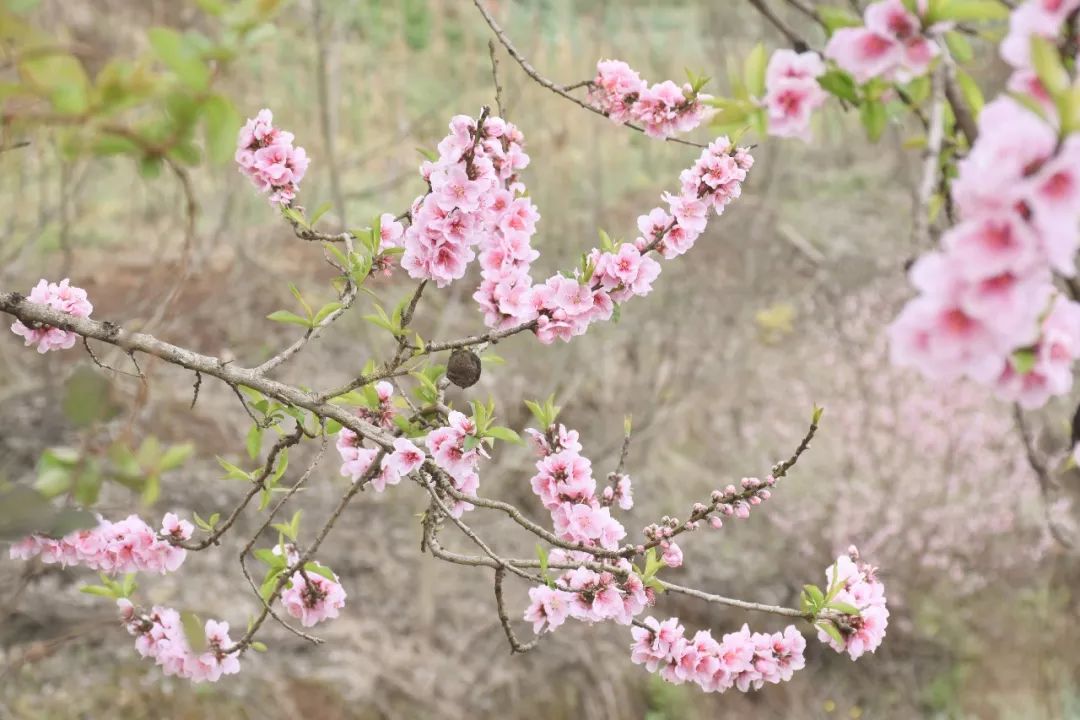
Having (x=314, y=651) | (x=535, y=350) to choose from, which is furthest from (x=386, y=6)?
(x=314, y=651)

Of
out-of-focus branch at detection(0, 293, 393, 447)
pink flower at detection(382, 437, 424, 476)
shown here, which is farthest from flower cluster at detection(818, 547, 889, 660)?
out-of-focus branch at detection(0, 293, 393, 447)

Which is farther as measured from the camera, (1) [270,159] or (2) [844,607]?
(1) [270,159]

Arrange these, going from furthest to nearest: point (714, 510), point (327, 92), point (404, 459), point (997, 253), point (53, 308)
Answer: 1. point (327, 92)
2. point (714, 510)
3. point (53, 308)
4. point (404, 459)
5. point (997, 253)

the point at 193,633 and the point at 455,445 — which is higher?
the point at 455,445

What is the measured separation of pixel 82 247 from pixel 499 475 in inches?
152

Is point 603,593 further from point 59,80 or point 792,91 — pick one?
point 59,80

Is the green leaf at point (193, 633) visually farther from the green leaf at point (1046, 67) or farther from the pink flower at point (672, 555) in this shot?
the pink flower at point (672, 555)

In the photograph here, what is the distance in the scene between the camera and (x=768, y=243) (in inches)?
225

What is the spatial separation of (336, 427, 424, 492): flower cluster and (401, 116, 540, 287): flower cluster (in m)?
0.30

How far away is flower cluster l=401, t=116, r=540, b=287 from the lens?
145 centimetres

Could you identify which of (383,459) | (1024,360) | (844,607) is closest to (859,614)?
(844,607)

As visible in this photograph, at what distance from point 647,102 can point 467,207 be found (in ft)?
1.48

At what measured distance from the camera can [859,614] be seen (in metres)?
1.48

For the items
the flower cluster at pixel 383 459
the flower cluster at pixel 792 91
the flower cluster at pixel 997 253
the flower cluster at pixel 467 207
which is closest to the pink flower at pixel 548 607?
the flower cluster at pixel 383 459
